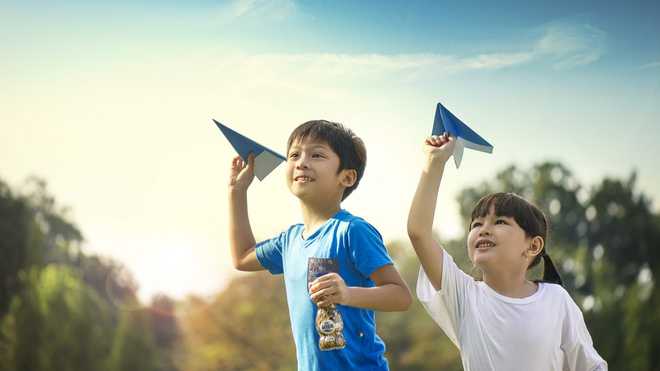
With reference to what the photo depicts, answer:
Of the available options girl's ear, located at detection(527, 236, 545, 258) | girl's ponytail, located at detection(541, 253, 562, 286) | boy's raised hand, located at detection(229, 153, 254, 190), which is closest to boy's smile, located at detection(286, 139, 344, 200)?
boy's raised hand, located at detection(229, 153, 254, 190)

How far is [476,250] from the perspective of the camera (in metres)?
3.23

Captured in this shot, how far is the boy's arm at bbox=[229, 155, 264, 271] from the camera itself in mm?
3779

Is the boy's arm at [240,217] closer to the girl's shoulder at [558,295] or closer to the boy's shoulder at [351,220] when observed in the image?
the boy's shoulder at [351,220]

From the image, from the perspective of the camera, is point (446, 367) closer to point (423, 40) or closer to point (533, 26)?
point (533, 26)

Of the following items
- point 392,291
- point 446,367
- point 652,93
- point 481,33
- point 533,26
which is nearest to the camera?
point 392,291

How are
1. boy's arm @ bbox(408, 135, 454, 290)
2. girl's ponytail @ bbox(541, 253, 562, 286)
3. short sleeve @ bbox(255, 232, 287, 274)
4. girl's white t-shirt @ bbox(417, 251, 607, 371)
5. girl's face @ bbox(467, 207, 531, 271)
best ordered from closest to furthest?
boy's arm @ bbox(408, 135, 454, 290), girl's white t-shirt @ bbox(417, 251, 607, 371), girl's face @ bbox(467, 207, 531, 271), girl's ponytail @ bbox(541, 253, 562, 286), short sleeve @ bbox(255, 232, 287, 274)

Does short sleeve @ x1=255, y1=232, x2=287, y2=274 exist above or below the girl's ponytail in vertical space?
above

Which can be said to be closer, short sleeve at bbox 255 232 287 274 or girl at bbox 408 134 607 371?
girl at bbox 408 134 607 371

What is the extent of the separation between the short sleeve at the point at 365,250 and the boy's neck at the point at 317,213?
0.24 metres

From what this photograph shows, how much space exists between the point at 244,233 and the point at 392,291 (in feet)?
3.37

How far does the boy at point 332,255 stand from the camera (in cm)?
303

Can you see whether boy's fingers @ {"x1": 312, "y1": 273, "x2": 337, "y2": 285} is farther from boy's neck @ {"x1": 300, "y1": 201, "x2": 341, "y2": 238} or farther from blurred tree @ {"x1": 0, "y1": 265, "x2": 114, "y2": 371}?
blurred tree @ {"x1": 0, "y1": 265, "x2": 114, "y2": 371}

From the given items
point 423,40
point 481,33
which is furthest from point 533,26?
point 423,40

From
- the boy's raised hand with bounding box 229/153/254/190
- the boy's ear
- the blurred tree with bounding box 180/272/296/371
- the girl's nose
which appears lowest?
the blurred tree with bounding box 180/272/296/371
